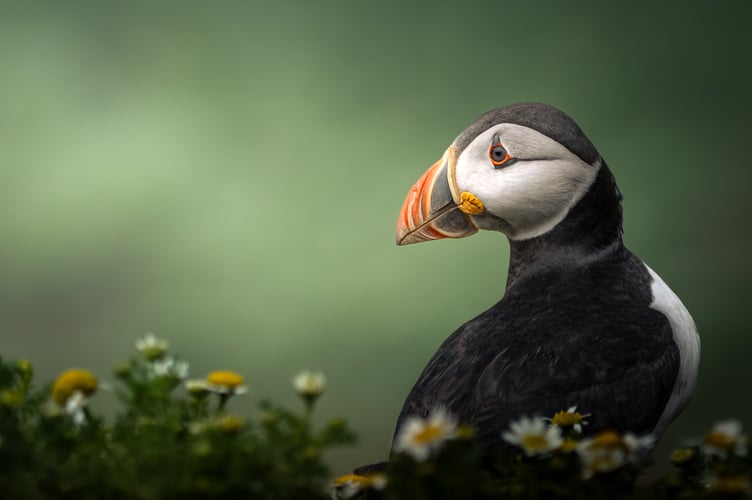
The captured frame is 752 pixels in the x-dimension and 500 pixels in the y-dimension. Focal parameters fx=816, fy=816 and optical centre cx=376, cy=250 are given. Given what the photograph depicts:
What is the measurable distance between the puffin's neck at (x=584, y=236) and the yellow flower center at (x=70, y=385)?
1039mm

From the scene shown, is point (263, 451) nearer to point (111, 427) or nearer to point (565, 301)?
point (111, 427)

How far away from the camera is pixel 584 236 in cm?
179

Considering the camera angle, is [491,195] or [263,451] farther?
[491,195]

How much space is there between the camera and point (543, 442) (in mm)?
1032

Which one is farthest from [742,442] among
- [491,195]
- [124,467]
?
[491,195]

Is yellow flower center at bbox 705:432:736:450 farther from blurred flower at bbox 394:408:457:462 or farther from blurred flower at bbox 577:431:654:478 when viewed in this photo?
blurred flower at bbox 394:408:457:462

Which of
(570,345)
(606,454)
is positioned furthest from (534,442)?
(570,345)

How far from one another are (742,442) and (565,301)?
652 millimetres

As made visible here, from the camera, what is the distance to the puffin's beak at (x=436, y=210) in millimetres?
1878

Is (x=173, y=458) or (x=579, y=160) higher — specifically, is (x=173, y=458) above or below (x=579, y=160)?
below

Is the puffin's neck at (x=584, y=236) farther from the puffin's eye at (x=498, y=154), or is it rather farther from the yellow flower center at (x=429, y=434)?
the yellow flower center at (x=429, y=434)

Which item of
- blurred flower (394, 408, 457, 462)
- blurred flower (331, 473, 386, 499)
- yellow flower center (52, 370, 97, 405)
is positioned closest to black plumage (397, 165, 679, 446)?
blurred flower (331, 473, 386, 499)

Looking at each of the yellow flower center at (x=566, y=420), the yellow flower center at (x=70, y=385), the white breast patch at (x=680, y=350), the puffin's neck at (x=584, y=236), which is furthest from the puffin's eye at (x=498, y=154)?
the yellow flower center at (x=70, y=385)

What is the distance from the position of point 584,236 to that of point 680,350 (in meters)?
0.32
